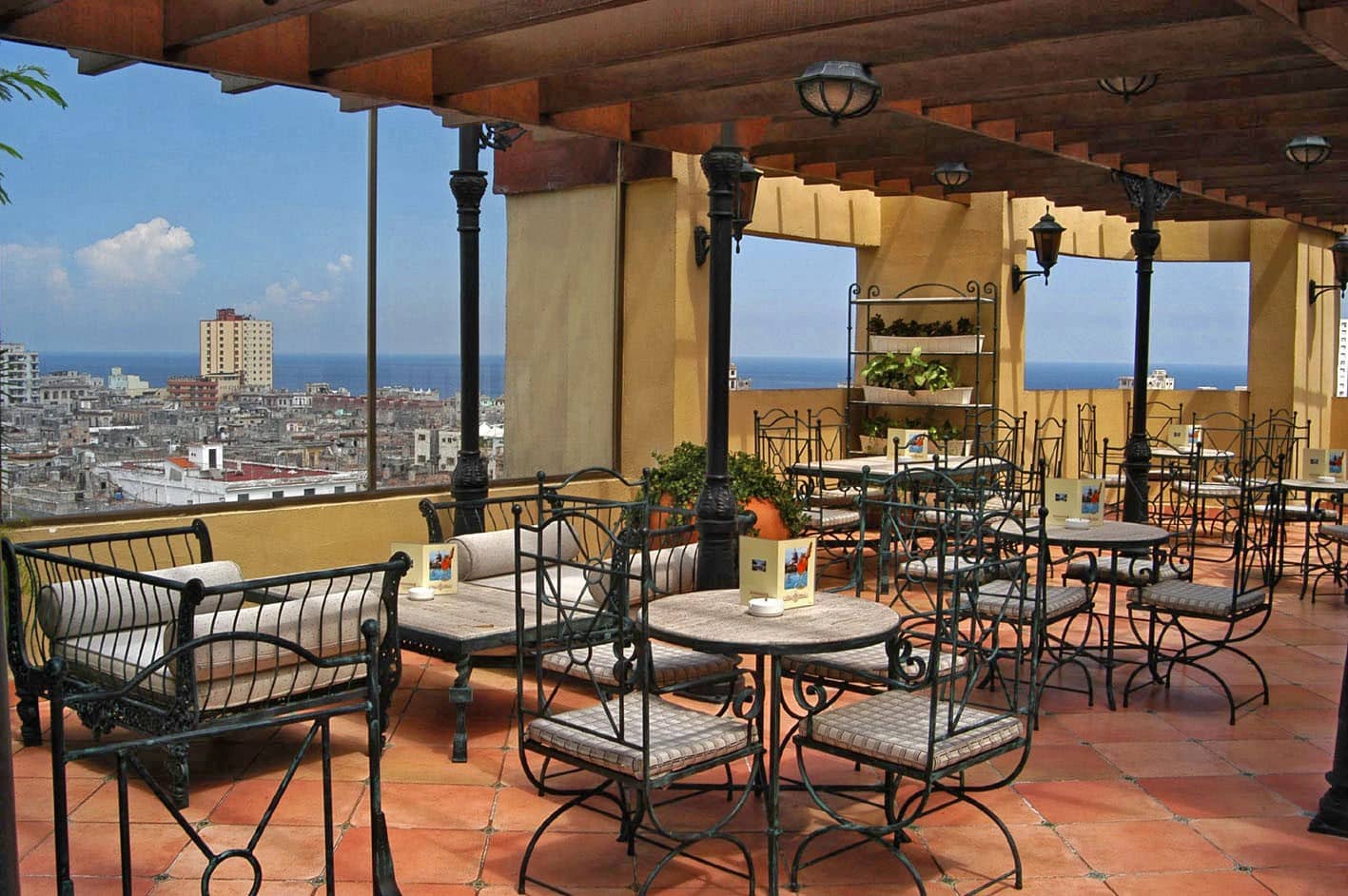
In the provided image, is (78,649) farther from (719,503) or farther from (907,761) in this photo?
(907,761)

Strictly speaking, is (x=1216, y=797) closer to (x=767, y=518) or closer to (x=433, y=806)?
(x=433, y=806)

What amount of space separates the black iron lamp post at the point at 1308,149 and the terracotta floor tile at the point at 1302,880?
4.28 meters

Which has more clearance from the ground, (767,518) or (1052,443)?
(1052,443)

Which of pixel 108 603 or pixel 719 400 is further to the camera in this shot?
pixel 719 400

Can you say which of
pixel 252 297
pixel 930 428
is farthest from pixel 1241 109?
pixel 252 297

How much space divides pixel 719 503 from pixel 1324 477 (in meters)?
5.58

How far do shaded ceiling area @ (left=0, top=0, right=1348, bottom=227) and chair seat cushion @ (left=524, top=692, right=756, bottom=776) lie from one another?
2306 millimetres

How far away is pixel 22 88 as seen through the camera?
540cm

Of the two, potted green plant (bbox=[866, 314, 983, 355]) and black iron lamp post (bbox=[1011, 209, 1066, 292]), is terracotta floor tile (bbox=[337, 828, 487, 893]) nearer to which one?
black iron lamp post (bbox=[1011, 209, 1066, 292])

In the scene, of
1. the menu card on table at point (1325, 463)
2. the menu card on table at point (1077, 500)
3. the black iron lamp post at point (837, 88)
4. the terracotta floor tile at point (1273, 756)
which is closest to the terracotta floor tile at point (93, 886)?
the black iron lamp post at point (837, 88)

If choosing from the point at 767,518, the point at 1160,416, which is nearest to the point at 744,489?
the point at 767,518

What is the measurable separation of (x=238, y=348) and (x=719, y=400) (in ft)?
9.15

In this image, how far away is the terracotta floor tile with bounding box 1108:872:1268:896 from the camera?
362 cm

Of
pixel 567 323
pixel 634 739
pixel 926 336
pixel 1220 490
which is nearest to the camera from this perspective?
pixel 634 739
